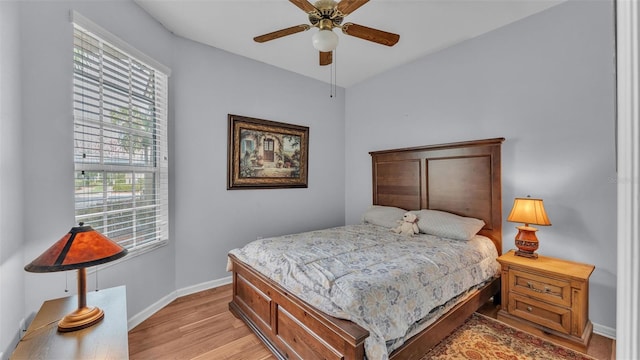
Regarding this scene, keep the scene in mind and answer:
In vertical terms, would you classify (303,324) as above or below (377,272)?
below

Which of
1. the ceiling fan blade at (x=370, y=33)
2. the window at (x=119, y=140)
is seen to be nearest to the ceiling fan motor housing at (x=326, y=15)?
the ceiling fan blade at (x=370, y=33)

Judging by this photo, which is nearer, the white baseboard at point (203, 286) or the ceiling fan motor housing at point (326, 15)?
the ceiling fan motor housing at point (326, 15)

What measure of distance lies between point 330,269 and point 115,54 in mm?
2462

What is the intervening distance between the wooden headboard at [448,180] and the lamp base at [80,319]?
3281 mm

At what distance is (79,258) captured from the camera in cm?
123

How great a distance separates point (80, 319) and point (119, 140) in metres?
1.52

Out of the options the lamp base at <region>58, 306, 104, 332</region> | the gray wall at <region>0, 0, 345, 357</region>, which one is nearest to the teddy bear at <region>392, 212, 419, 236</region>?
the gray wall at <region>0, 0, 345, 357</region>

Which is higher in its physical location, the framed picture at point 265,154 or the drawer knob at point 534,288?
the framed picture at point 265,154

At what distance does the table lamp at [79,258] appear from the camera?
46.8 inches

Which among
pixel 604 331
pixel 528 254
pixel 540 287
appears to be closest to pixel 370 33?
pixel 528 254

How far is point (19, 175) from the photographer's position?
1.50 m

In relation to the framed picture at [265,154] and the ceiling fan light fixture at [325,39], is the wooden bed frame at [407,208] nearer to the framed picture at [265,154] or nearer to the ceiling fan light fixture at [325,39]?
the framed picture at [265,154]

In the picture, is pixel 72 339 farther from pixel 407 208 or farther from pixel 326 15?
pixel 407 208

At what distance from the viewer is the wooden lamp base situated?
2.41 metres
